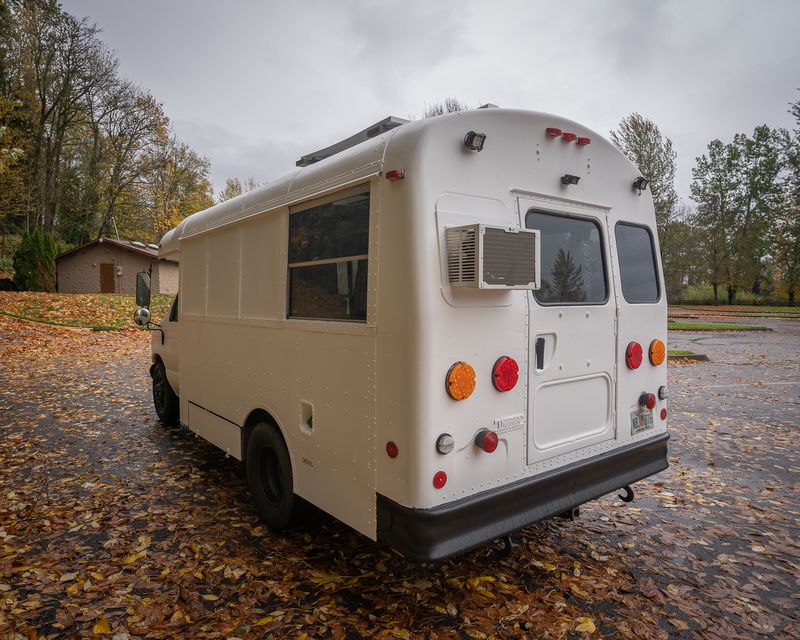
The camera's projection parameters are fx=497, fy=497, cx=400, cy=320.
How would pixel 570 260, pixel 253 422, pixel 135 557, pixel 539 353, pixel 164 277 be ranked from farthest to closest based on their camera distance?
pixel 164 277
pixel 253 422
pixel 135 557
pixel 570 260
pixel 539 353

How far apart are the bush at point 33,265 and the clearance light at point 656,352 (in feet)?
94.2

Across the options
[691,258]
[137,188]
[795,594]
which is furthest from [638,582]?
[691,258]

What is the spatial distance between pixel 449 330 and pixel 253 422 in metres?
2.27

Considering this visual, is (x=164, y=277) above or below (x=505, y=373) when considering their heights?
above

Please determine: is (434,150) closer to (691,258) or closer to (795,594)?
(795,594)

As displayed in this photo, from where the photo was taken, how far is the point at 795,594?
3119 millimetres

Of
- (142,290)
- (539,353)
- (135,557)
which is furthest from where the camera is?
(142,290)

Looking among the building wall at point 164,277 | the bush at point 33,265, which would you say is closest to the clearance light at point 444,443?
the building wall at point 164,277

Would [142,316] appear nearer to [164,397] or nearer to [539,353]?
[164,397]

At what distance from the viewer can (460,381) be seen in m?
2.64

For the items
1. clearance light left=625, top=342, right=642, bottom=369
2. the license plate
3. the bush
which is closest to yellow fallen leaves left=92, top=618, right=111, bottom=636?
the license plate

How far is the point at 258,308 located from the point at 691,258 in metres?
47.1

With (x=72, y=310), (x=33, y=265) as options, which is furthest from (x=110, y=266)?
(x=72, y=310)

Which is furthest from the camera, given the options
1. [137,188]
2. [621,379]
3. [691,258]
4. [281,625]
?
[691,258]
